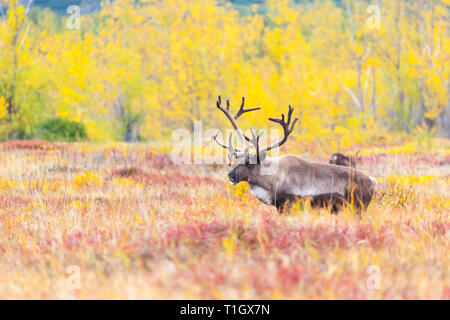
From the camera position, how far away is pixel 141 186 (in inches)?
392

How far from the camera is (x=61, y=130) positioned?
25.8 meters

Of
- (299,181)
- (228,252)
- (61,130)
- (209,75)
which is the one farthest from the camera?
(209,75)

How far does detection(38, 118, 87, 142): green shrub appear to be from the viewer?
Answer: 83.9 feet

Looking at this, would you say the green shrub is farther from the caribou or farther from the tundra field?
the caribou

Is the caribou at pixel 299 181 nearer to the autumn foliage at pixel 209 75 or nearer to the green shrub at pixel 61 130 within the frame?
the autumn foliage at pixel 209 75

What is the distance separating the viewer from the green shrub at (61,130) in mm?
25562

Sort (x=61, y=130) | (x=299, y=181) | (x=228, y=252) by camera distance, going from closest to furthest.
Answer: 1. (x=228, y=252)
2. (x=299, y=181)
3. (x=61, y=130)

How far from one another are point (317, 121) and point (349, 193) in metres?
15.4

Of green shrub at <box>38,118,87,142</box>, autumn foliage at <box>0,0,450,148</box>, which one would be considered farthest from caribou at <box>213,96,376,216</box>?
green shrub at <box>38,118,87,142</box>

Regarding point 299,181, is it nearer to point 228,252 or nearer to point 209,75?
point 228,252

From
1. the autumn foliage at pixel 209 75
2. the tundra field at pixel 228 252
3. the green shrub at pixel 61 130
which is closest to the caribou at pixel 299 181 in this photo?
the tundra field at pixel 228 252

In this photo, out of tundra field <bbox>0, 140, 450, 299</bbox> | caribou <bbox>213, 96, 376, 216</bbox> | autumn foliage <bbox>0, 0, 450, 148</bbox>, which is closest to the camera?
tundra field <bbox>0, 140, 450, 299</bbox>

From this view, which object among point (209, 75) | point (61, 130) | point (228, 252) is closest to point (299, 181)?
point (228, 252)
